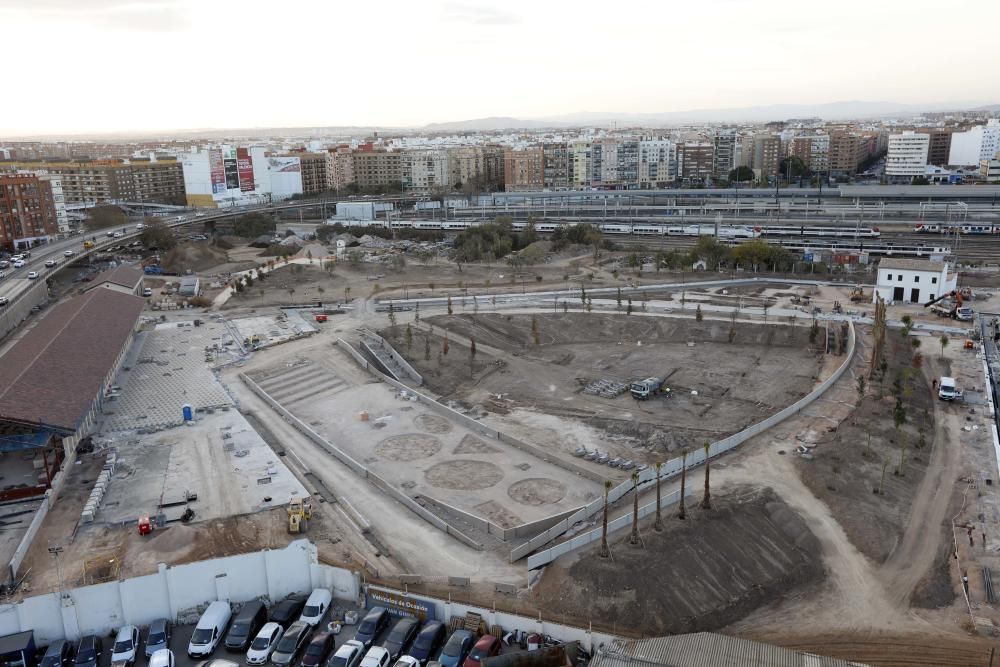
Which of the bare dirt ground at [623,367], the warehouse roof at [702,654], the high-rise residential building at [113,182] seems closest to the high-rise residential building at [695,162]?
the high-rise residential building at [113,182]

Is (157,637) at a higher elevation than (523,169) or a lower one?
lower

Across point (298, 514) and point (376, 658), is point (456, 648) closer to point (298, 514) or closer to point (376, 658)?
point (376, 658)

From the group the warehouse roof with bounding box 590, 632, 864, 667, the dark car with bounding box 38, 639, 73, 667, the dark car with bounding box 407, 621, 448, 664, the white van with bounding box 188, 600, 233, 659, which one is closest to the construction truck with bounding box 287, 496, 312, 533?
the white van with bounding box 188, 600, 233, 659

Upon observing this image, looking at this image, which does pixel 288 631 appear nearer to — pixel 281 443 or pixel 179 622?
pixel 179 622

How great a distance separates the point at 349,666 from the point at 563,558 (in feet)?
16.0

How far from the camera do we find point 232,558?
46.9ft

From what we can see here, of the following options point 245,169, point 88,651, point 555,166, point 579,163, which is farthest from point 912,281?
point 245,169

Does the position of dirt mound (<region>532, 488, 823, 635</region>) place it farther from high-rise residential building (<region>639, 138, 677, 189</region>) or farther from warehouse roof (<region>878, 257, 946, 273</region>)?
high-rise residential building (<region>639, 138, 677, 189</region>)

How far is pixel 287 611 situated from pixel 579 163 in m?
92.2

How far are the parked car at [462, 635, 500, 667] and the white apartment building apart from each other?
A: 30.6 meters

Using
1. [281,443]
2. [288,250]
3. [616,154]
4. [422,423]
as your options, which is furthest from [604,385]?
[616,154]

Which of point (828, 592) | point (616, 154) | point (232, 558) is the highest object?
point (616, 154)

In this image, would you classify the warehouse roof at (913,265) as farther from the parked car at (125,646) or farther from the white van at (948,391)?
the parked car at (125,646)

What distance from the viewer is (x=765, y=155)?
105500 mm
